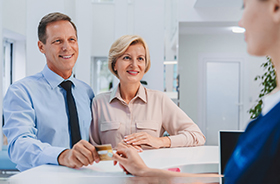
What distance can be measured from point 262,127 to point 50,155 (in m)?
0.90

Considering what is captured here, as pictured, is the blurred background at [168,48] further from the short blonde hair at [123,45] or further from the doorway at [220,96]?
the short blonde hair at [123,45]

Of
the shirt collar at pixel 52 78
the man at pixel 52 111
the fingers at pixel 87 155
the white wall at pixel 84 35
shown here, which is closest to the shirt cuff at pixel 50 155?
the man at pixel 52 111

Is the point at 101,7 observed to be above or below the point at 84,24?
above

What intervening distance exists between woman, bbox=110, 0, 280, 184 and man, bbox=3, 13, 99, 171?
0.66 meters

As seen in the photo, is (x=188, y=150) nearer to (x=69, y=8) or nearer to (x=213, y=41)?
(x=69, y=8)

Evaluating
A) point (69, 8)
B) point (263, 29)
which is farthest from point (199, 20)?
point (263, 29)

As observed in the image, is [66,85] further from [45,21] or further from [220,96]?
[220,96]

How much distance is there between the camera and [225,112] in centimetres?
694

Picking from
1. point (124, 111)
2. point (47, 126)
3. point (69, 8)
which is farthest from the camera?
point (69, 8)

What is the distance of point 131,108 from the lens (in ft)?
5.69

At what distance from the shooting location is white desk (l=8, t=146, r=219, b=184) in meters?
0.60

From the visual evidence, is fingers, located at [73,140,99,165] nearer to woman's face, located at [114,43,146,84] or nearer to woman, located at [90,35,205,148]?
woman, located at [90,35,205,148]

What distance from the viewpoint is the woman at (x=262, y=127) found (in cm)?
31

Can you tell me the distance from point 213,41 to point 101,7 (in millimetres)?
4365
